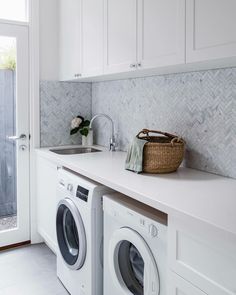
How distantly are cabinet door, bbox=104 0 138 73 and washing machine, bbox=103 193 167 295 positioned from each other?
910 mm

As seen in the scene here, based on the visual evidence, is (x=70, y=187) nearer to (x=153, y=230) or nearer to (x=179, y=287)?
(x=153, y=230)

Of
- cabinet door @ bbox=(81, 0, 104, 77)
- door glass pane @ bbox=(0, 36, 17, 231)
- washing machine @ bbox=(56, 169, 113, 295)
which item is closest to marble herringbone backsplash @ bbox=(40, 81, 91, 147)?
door glass pane @ bbox=(0, 36, 17, 231)

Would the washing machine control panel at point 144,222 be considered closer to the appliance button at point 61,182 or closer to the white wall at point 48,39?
the appliance button at point 61,182

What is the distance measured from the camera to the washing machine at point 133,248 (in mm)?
1479

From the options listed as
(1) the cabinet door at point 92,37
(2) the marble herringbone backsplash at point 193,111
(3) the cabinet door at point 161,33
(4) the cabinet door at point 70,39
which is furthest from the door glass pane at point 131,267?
(4) the cabinet door at point 70,39

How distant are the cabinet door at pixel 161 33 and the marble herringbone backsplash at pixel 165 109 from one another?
0.35 meters

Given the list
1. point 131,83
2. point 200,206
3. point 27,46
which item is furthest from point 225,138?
point 27,46

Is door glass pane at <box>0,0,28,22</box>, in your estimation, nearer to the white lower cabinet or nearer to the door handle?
the door handle

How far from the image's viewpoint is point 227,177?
192 centimetres

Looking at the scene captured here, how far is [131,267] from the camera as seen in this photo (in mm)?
1831

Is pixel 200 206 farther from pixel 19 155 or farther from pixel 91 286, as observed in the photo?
pixel 19 155

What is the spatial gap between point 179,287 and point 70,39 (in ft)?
7.89

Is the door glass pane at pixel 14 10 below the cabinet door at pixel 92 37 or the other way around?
the other way around

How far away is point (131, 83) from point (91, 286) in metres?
1.64
